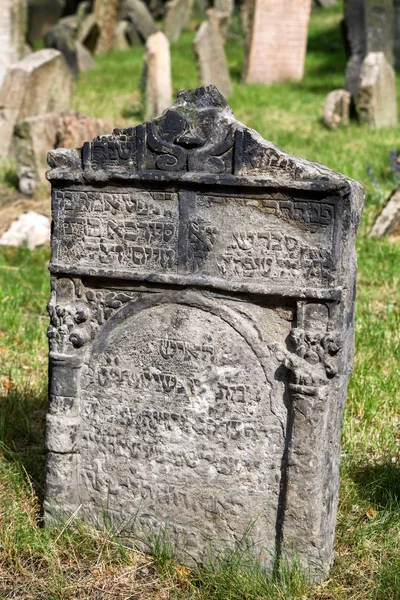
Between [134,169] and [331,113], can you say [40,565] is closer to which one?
[134,169]

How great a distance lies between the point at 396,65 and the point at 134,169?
49.1ft

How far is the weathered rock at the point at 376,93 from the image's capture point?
35.3ft

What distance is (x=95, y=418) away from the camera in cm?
379

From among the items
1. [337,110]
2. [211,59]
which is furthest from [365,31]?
[211,59]

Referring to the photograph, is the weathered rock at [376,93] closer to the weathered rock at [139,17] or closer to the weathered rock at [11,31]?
the weathered rock at [11,31]

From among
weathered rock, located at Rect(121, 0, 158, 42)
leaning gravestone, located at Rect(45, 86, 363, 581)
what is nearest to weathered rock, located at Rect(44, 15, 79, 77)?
weathered rock, located at Rect(121, 0, 158, 42)

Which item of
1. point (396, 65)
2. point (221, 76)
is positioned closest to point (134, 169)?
point (221, 76)

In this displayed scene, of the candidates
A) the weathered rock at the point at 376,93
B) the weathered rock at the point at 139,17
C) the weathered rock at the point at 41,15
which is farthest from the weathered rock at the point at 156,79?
the weathered rock at the point at 41,15

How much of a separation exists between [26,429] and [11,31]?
8.70 metres

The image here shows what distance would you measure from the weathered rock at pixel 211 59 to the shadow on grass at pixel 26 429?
875cm

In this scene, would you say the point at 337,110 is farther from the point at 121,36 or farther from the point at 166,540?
the point at 121,36

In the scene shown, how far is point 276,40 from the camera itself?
14.3 meters

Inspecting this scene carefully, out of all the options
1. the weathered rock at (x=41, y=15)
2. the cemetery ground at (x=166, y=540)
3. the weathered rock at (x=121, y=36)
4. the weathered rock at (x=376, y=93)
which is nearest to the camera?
the cemetery ground at (x=166, y=540)

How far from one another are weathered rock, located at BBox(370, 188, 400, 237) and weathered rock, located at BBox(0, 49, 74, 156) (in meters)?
5.15
